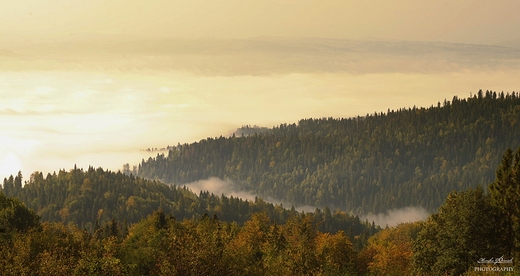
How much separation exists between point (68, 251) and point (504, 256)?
3039 inches

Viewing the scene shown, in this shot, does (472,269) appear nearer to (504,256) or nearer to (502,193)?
(504,256)

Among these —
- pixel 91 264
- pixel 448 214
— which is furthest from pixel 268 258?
pixel 91 264

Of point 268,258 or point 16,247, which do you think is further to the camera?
point 268,258

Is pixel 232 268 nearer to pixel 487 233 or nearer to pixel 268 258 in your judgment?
pixel 268 258

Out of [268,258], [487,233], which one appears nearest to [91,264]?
[268,258]

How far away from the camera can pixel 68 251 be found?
15650 centimetres

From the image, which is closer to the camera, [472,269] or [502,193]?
[472,269]

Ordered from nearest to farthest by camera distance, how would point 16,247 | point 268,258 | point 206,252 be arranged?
point 206,252
point 16,247
point 268,258

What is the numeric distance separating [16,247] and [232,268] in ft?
118

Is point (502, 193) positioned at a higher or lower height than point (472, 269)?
higher

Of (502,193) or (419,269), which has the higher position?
(502,193)

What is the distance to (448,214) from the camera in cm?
16738

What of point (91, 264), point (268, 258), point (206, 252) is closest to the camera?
point (91, 264)

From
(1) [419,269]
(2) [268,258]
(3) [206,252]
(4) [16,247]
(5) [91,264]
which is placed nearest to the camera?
(5) [91,264]
